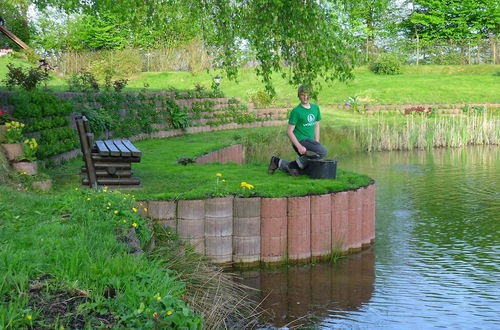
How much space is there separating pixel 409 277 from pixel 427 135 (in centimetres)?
1562

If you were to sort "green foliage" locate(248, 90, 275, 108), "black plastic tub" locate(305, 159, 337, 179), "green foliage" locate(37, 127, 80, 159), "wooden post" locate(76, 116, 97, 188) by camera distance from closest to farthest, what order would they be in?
"wooden post" locate(76, 116, 97, 188) < "black plastic tub" locate(305, 159, 337, 179) < "green foliage" locate(37, 127, 80, 159) < "green foliage" locate(248, 90, 275, 108)

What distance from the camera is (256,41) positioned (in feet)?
41.1

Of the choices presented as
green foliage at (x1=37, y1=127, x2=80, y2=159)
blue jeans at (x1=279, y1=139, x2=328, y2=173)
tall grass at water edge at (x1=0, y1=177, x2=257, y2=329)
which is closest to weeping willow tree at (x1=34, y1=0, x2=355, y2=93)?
blue jeans at (x1=279, y1=139, x2=328, y2=173)

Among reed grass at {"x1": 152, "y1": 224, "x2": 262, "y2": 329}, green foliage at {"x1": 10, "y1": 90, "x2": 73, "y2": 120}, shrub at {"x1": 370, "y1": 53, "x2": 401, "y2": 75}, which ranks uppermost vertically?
shrub at {"x1": 370, "y1": 53, "x2": 401, "y2": 75}

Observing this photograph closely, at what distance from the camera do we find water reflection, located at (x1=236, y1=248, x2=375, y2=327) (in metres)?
7.70

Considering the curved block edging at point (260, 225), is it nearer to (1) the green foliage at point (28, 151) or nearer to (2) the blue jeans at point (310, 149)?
(2) the blue jeans at point (310, 149)

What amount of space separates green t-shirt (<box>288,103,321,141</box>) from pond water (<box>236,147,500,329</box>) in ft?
6.30

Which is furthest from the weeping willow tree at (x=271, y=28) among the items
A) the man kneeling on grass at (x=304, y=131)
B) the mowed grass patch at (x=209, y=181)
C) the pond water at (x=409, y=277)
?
the pond water at (x=409, y=277)

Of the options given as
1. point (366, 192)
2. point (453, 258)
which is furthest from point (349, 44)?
point (453, 258)

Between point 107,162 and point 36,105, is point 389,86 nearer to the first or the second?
point 36,105

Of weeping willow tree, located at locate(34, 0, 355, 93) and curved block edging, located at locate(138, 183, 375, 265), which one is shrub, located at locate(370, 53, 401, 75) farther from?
curved block edging, located at locate(138, 183, 375, 265)

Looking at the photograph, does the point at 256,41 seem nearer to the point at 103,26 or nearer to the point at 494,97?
the point at 494,97

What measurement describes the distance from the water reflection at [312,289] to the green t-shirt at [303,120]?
2052 mm

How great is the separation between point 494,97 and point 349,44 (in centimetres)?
2556
